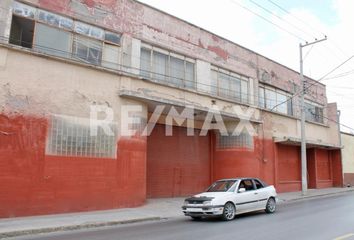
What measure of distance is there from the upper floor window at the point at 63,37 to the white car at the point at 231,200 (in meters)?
7.27

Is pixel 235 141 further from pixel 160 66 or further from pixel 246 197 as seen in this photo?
pixel 246 197

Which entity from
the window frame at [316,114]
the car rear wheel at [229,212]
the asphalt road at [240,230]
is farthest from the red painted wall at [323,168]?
the car rear wheel at [229,212]

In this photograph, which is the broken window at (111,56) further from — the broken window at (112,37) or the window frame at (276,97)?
the window frame at (276,97)

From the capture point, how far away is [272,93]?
26062mm

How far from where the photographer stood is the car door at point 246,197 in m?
12.6

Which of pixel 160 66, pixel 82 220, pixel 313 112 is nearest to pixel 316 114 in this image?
pixel 313 112

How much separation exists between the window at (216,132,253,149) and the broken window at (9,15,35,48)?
12944 mm

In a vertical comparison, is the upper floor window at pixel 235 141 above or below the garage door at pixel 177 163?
above

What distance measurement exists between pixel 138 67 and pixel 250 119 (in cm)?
898

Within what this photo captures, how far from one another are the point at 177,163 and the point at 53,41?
398 inches

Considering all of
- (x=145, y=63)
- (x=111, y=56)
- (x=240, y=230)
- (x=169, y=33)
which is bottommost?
(x=240, y=230)

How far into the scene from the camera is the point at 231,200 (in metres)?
12.3

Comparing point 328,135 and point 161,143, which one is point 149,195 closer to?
point 161,143

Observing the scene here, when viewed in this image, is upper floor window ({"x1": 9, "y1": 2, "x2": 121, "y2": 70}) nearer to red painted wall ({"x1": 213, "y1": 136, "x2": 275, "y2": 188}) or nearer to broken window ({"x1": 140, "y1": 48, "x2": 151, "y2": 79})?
broken window ({"x1": 140, "y1": 48, "x2": 151, "y2": 79})
